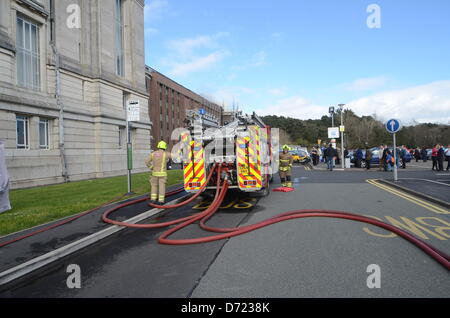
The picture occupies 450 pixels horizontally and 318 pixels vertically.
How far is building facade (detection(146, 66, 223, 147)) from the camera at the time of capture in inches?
1912

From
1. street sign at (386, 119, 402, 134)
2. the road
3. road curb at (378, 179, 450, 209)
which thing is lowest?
the road

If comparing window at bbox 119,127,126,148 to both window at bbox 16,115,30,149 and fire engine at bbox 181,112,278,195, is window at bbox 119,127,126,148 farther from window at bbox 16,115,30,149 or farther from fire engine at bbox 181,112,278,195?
fire engine at bbox 181,112,278,195

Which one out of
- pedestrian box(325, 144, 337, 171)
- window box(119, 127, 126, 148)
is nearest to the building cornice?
window box(119, 127, 126, 148)

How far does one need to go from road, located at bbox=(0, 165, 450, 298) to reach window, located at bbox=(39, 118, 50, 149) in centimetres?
1492

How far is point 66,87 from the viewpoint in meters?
19.9

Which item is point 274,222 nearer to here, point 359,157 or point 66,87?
point 66,87

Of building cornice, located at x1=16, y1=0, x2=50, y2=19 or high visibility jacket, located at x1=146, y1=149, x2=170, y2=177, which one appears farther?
building cornice, located at x1=16, y1=0, x2=50, y2=19

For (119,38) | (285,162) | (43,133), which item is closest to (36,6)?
(43,133)

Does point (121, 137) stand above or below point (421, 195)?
above

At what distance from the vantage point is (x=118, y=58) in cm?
2644

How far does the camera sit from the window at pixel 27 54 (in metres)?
17.1

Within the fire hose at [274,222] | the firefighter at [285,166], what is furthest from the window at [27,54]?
the fire hose at [274,222]

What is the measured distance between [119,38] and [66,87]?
29.7 feet

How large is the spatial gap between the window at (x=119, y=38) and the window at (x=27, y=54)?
8.26 m
